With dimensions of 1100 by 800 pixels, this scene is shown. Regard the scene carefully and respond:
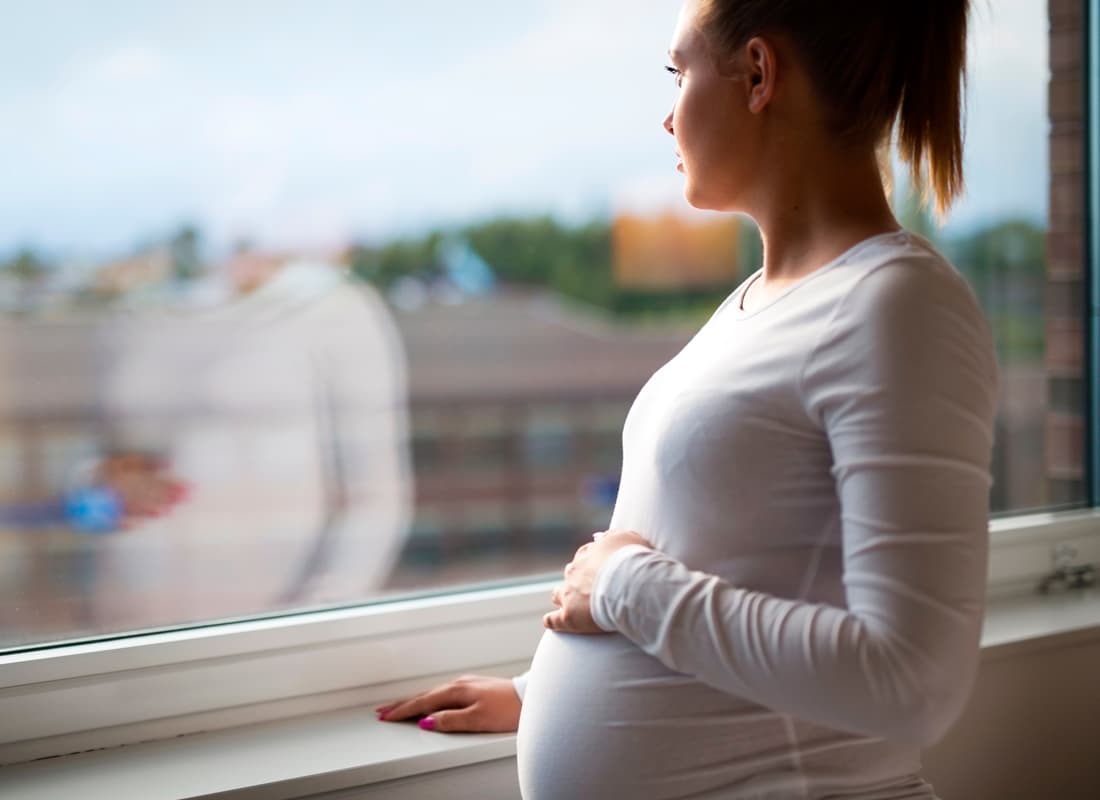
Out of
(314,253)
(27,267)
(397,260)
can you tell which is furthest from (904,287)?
(397,260)

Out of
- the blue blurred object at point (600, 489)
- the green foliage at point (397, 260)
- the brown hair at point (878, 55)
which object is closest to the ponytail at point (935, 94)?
the brown hair at point (878, 55)

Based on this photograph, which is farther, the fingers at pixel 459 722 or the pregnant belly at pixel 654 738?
the fingers at pixel 459 722

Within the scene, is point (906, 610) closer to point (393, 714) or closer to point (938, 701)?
point (938, 701)

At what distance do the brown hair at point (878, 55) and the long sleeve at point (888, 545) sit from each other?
17 centimetres

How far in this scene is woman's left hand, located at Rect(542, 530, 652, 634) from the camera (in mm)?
982

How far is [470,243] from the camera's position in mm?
2184

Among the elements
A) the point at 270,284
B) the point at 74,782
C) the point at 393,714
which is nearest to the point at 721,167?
the point at 393,714

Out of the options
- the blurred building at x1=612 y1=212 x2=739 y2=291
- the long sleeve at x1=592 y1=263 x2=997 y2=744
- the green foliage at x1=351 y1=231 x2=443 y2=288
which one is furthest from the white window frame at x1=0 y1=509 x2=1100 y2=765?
the blurred building at x1=612 y1=212 x2=739 y2=291

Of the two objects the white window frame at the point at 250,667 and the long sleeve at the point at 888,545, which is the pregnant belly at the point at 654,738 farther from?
the white window frame at the point at 250,667

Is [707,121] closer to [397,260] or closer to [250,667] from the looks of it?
[250,667]

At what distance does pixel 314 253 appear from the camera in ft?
6.06

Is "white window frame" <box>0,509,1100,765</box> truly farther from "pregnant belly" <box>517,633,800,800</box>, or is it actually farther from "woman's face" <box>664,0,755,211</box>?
"woman's face" <box>664,0,755,211</box>

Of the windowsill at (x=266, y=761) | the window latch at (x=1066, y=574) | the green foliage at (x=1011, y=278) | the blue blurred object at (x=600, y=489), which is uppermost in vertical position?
the green foliage at (x=1011, y=278)

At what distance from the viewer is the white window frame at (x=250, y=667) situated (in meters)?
1.19
